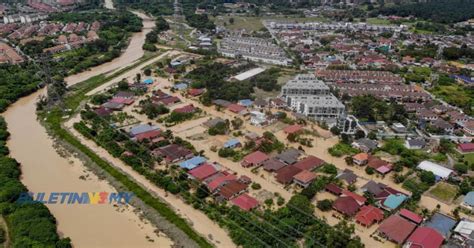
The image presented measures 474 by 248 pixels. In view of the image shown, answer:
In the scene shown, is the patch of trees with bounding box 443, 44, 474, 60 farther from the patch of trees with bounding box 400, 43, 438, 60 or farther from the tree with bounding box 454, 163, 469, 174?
the tree with bounding box 454, 163, 469, 174

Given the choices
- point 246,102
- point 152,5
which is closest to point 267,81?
point 246,102

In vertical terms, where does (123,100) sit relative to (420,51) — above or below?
below

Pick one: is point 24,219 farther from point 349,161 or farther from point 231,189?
point 349,161

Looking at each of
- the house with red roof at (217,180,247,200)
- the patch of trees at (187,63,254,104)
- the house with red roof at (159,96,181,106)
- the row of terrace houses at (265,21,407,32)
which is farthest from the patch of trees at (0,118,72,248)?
the row of terrace houses at (265,21,407,32)

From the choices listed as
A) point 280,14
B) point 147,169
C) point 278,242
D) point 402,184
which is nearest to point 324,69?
point 402,184

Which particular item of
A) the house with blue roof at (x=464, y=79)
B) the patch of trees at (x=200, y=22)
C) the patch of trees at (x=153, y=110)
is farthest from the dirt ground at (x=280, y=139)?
the patch of trees at (x=200, y=22)

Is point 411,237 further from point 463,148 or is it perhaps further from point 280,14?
point 280,14
